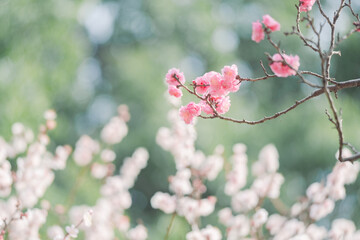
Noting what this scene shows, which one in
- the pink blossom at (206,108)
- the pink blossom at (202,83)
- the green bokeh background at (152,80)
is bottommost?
the pink blossom at (206,108)

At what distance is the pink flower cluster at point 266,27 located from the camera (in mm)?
1100

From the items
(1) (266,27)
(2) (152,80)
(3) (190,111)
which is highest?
(2) (152,80)

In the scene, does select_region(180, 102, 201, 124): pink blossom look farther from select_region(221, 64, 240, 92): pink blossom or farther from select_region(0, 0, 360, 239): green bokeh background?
select_region(0, 0, 360, 239): green bokeh background

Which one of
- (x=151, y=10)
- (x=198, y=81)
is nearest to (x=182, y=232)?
(x=198, y=81)

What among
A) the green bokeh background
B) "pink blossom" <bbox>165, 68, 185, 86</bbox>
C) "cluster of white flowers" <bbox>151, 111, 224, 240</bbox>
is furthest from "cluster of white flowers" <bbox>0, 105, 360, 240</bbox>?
the green bokeh background

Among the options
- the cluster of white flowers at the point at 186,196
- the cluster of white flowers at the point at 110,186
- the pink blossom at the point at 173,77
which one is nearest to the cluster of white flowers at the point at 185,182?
the cluster of white flowers at the point at 186,196

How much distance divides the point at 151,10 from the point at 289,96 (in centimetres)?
366

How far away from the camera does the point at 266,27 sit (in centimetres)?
110

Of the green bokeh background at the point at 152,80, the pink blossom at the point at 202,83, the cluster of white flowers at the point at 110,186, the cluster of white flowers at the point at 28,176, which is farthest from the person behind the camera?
the green bokeh background at the point at 152,80

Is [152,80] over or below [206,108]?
over

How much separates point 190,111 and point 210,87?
114 mm

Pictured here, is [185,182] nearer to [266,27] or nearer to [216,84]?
[216,84]

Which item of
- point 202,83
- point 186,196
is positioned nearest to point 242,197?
point 186,196

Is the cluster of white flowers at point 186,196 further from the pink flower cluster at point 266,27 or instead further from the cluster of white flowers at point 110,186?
the pink flower cluster at point 266,27
